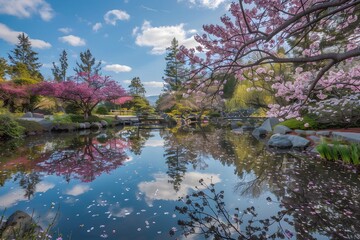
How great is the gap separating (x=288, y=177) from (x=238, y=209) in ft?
6.57

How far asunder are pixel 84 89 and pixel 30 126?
15.8ft

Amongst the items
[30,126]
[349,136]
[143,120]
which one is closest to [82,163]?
[349,136]

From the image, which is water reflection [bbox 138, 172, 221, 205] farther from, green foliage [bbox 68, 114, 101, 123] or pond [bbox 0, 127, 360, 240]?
green foliage [bbox 68, 114, 101, 123]

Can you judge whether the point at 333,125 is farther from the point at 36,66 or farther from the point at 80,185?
the point at 36,66

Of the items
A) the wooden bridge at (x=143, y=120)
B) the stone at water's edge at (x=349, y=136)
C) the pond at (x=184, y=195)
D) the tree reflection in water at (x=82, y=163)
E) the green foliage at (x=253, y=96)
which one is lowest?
the wooden bridge at (x=143, y=120)

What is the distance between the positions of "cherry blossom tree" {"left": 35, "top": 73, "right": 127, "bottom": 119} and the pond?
406 inches

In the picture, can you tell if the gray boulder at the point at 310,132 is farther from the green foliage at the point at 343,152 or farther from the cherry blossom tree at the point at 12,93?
the cherry blossom tree at the point at 12,93

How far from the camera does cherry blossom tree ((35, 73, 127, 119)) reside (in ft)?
50.8

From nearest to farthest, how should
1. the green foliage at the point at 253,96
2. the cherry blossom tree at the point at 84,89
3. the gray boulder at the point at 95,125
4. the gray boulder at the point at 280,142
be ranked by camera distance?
the gray boulder at the point at 280,142, the cherry blossom tree at the point at 84,89, the gray boulder at the point at 95,125, the green foliage at the point at 253,96

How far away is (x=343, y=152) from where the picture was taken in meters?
4.89

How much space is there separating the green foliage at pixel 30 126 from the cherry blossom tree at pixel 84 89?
11.8 feet

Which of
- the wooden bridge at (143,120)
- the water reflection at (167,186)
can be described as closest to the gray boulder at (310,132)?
the water reflection at (167,186)

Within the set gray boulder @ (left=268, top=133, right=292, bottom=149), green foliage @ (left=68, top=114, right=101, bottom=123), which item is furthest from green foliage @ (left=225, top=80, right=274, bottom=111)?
green foliage @ (left=68, top=114, right=101, bottom=123)

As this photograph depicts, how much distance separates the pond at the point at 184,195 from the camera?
8.61 ft
